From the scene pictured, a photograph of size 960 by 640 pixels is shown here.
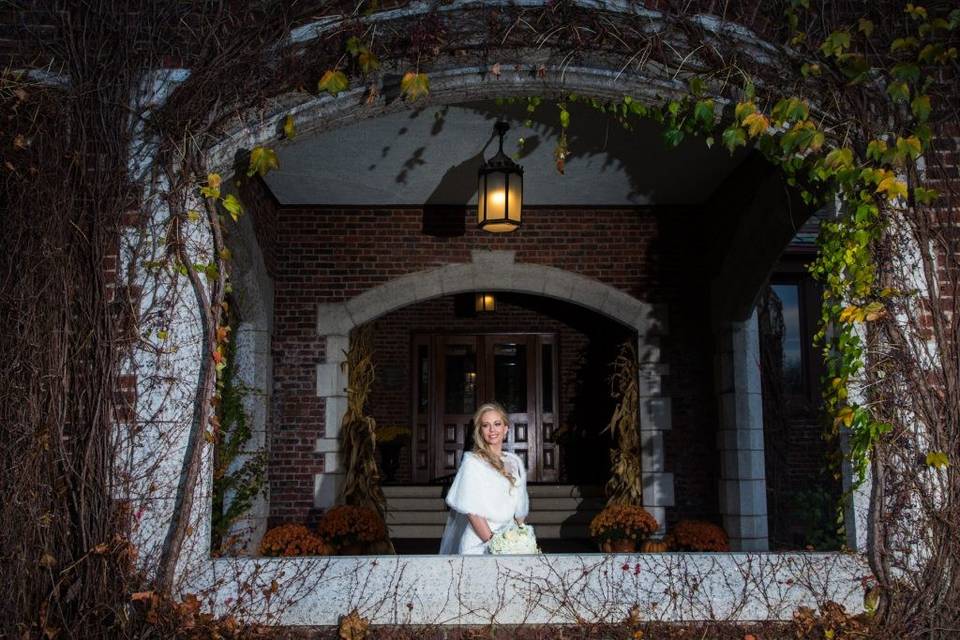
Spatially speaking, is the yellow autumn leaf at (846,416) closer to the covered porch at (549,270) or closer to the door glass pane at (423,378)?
the covered porch at (549,270)

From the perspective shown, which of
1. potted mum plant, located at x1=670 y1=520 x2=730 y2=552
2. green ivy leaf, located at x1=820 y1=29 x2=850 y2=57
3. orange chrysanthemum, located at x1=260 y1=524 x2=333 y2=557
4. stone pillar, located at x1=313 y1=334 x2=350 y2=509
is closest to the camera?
green ivy leaf, located at x1=820 y1=29 x2=850 y2=57

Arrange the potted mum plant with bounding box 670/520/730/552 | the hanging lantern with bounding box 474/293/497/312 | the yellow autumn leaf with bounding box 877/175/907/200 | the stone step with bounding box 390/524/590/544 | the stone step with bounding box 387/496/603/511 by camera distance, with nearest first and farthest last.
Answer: the yellow autumn leaf with bounding box 877/175/907/200
the potted mum plant with bounding box 670/520/730/552
the stone step with bounding box 390/524/590/544
the stone step with bounding box 387/496/603/511
the hanging lantern with bounding box 474/293/497/312

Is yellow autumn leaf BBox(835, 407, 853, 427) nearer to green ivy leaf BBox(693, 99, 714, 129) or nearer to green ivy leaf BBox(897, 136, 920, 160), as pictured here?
green ivy leaf BBox(897, 136, 920, 160)

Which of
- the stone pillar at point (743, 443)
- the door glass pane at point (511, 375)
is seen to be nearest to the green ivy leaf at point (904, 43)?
the stone pillar at point (743, 443)

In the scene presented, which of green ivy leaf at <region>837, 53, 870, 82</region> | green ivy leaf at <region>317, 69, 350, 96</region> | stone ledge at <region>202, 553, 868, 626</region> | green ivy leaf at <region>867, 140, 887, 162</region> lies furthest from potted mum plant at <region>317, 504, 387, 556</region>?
green ivy leaf at <region>837, 53, 870, 82</region>

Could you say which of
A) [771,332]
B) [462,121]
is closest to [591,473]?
[771,332]

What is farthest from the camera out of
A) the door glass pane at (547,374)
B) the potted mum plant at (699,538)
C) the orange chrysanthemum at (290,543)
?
the door glass pane at (547,374)

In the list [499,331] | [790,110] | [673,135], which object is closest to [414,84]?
[673,135]

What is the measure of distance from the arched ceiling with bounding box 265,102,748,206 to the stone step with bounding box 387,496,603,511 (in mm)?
3342

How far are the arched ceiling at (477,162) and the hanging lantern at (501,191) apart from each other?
157 millimetres

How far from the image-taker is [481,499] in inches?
176

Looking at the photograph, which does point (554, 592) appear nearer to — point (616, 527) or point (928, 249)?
point (928, 249)

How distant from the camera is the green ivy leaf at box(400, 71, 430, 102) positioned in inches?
161

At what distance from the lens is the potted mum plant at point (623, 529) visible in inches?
278
